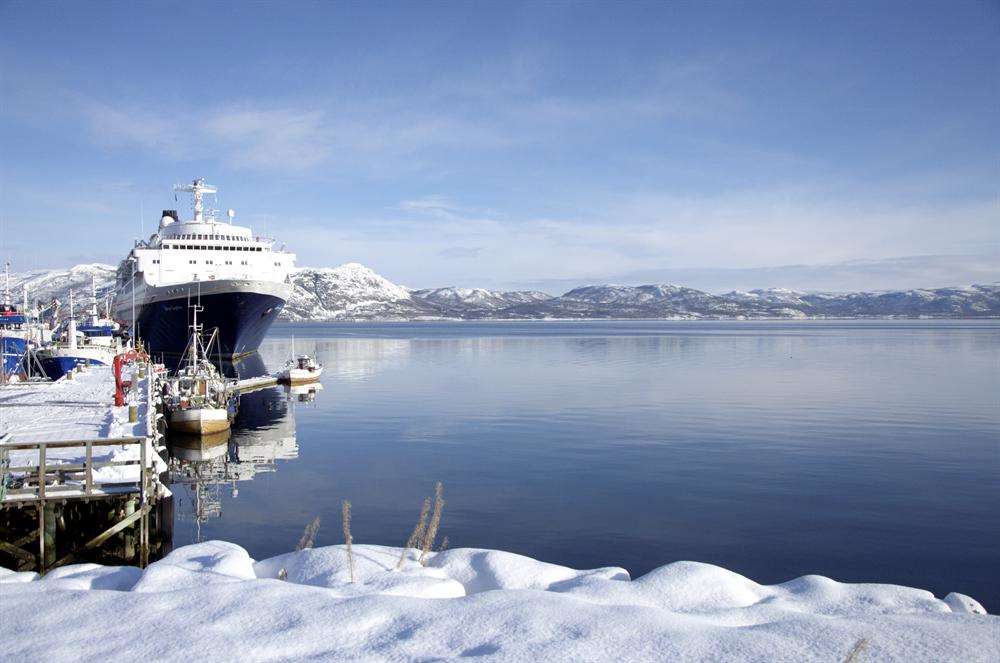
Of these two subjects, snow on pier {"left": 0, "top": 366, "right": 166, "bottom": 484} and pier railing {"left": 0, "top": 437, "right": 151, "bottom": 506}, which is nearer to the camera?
pier railing {"left": 0, "top": 437, "right": 151, "bottom": 506}

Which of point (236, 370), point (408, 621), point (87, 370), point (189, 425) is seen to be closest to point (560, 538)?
point (408, 621)

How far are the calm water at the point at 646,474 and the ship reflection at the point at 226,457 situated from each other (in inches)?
5.0

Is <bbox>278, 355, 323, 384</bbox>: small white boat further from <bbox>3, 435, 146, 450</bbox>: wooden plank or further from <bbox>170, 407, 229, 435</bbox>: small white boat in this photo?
<bbox>3, 435, 146, 450</bbox>: wooden plank

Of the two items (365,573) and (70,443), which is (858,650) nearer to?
(365,573)

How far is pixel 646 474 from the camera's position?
23391 mm

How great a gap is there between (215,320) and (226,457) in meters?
38.4

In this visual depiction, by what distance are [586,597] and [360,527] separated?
9.26 m

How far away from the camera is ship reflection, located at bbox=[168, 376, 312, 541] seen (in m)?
21.2

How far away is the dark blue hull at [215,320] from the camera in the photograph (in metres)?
61.2

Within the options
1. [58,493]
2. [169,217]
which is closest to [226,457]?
[58,493]

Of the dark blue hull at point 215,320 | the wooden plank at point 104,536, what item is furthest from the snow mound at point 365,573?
the dark blue hull at point 215,320

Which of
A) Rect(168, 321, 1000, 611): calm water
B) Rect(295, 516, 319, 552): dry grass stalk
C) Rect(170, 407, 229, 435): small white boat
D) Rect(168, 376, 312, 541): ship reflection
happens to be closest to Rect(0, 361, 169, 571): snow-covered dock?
Rect(168, 321, 1000, 611): calm water

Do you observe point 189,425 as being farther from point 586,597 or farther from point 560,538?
point 586,597

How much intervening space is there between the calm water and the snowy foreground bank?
187 inches
